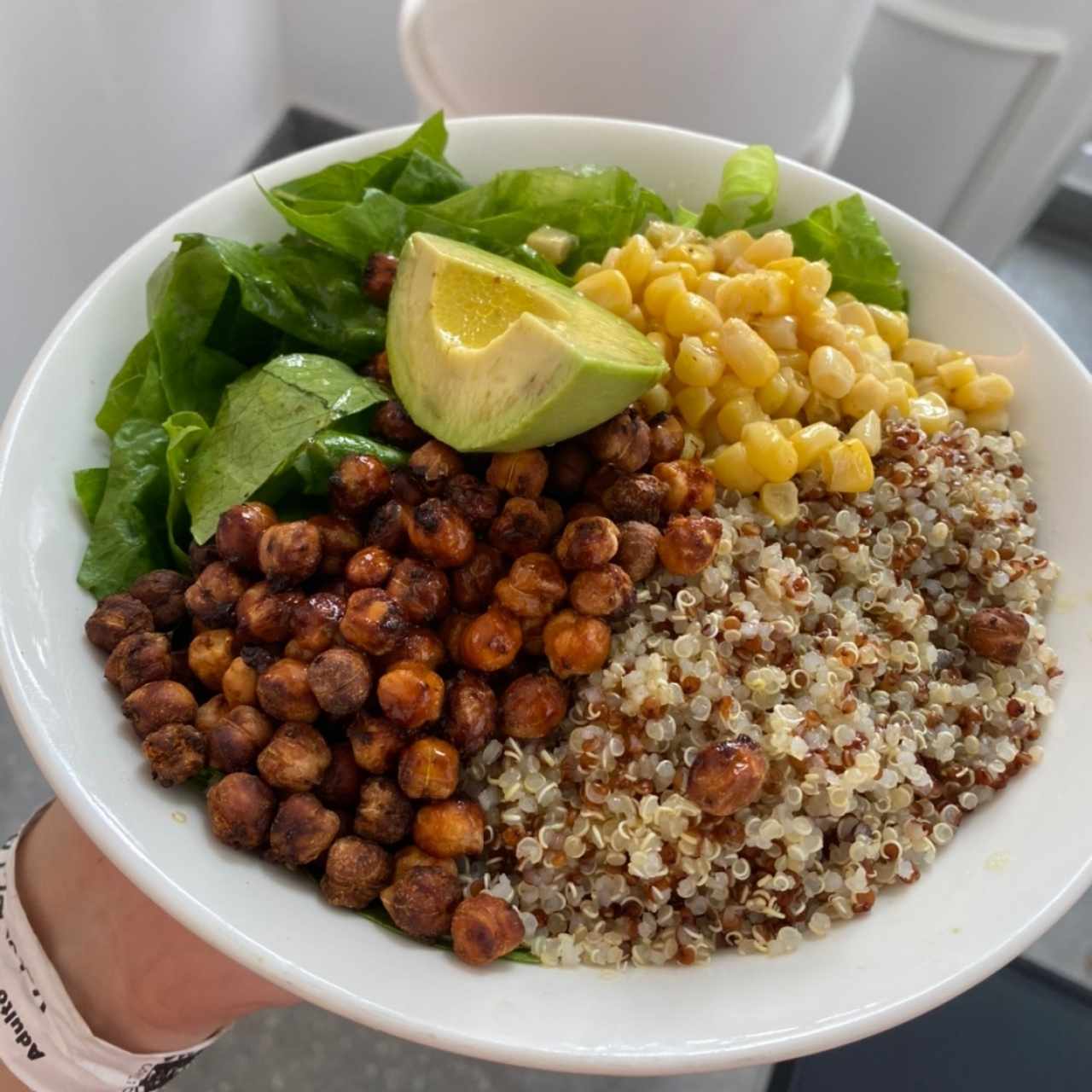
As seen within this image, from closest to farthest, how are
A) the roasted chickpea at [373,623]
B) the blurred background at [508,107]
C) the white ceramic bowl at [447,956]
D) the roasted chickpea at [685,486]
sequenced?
1. the white ceramic bowl at [447,956]
2. the roasted chickpea at [373,623]
3. the roasted chickpea at [685,486]
4. the blurred background at [508,107]

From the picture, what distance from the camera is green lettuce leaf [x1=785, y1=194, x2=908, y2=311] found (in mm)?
1253

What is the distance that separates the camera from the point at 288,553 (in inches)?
36.8

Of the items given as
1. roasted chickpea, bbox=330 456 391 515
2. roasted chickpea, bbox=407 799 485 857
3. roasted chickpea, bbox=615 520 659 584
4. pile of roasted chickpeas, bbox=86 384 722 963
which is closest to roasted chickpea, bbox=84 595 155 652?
pile of roasted chickpeas, bbox=86 384 722 963

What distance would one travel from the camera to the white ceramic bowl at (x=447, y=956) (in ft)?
2.61

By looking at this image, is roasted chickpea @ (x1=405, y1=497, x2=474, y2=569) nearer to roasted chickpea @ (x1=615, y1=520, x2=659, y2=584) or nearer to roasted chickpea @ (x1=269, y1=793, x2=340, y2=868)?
roasted chickpea @ (x1=615, y1=520, x2=659, y2=584)

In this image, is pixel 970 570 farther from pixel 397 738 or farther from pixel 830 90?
pixel 830 90

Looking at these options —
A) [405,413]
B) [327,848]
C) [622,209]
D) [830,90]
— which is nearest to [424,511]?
[405,413]

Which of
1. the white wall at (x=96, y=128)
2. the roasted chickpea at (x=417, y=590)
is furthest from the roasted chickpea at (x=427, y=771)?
the white wall at (x=96, y=128)

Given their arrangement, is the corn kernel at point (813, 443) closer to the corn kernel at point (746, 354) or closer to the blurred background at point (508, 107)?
the corn kernel at point (746, 354)

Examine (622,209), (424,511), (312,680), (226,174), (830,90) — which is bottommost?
(226,174)

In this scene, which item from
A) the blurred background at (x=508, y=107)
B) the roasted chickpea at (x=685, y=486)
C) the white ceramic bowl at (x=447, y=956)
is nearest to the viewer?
the white ceramic bowl at (x=447, y=956)

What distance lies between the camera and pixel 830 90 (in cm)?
159

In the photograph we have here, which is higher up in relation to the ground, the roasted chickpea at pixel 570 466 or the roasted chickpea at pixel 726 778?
the roasted chickpea at pixel 570 466

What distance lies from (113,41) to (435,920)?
5.49 ft
